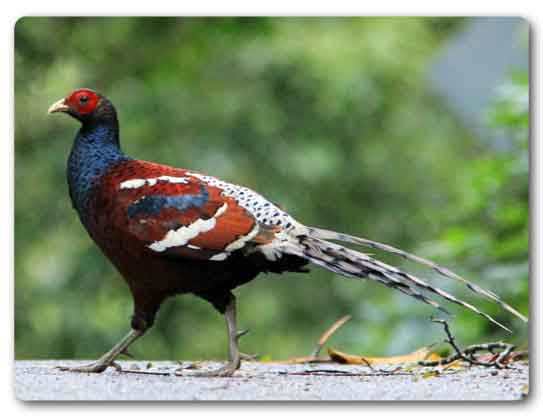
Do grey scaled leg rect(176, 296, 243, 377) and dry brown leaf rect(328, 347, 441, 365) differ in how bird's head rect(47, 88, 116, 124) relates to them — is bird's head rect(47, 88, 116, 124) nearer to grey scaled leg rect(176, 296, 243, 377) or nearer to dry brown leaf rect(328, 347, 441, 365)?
grey scaled leg rect(176, 296, 243, 377)

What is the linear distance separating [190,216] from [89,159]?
440mm

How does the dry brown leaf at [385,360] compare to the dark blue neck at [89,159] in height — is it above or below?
below

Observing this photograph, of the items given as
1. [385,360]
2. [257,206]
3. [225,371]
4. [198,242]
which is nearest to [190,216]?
[198,242]

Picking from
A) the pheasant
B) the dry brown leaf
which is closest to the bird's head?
the pheasant

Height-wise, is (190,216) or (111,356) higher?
(190,216)

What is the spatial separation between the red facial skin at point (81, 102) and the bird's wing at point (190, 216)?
0.30m

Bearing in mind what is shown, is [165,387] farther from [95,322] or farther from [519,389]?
[95,322]

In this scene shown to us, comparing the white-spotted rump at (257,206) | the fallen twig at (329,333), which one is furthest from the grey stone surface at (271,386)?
the white-spotted rump at (257,206)

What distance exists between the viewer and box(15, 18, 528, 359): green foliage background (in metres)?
5.68

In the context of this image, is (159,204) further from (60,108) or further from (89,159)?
(60,108)

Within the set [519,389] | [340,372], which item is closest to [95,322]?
[340,372]

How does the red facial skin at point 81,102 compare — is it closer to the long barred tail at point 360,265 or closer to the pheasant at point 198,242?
the pheasant at point 198,242

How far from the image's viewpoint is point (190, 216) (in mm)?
4125

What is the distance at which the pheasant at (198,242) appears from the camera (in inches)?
161
